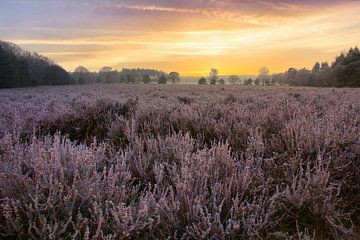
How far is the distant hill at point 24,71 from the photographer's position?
174ft

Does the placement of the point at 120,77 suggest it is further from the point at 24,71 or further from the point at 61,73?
the point at 24,71

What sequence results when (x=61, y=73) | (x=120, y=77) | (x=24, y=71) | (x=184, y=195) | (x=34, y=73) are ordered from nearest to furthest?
(x=184, y=195) < (x=24, y=71) < (x=34, y=73) < (x=61, y=73) < (x=120, y=77)

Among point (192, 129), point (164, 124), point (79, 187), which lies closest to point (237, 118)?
point (192, 129)

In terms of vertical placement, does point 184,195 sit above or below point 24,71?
below

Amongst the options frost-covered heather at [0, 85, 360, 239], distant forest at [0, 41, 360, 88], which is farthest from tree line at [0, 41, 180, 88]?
frost-covered heather at [0, 85, 360, 239]

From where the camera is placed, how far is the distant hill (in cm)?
5312

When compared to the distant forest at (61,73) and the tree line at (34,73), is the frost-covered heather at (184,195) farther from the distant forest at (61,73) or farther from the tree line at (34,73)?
the tree line at (34,73)

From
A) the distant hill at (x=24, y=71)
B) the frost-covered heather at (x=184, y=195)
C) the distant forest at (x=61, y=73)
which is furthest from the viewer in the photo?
the distant hill at (x=24, y=71)

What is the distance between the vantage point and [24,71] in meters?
60.4

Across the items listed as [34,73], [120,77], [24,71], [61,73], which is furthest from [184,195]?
[120,77]

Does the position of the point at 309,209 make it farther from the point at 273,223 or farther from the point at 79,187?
the point at 79,187

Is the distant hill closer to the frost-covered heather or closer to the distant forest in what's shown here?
the distant forest

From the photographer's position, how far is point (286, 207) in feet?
8.64

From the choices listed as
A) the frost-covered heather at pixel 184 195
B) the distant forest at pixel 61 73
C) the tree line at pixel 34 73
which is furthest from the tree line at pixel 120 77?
the frost-covered heather at pixel 184 195
